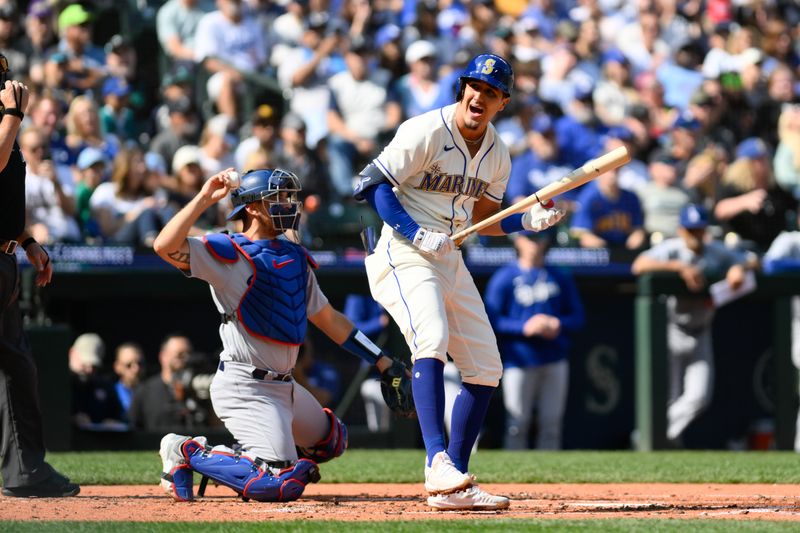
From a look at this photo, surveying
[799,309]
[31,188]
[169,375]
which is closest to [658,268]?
[799,309]

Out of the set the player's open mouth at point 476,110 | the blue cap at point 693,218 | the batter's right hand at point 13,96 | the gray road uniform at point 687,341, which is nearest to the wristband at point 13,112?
the batter's right hand at point 13,96

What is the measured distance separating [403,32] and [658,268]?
4.29 m

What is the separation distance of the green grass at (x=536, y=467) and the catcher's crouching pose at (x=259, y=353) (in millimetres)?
1262

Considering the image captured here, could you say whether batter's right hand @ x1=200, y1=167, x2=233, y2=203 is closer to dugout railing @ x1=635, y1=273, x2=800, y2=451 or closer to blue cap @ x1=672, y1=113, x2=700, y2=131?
dugout railing @ x1=635, y1=273, x2=800, y2=451

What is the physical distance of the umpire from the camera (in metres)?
5.59

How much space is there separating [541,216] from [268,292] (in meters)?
1.12

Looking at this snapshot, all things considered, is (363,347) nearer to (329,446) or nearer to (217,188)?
(329,446)

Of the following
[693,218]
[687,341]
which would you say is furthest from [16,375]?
[693,218]

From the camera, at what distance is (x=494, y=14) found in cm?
1380

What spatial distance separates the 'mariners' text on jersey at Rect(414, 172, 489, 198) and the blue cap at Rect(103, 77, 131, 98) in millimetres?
5754

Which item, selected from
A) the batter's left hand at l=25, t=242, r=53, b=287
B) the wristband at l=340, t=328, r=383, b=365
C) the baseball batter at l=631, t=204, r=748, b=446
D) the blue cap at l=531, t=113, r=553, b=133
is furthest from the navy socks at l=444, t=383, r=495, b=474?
the blue cap at l=531, t=113, r=553, b=133

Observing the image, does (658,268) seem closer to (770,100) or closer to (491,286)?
(491,286)

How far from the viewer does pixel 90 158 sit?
31.8ft

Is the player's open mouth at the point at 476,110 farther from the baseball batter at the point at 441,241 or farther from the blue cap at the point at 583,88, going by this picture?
the blue cap at the point at 583,88
